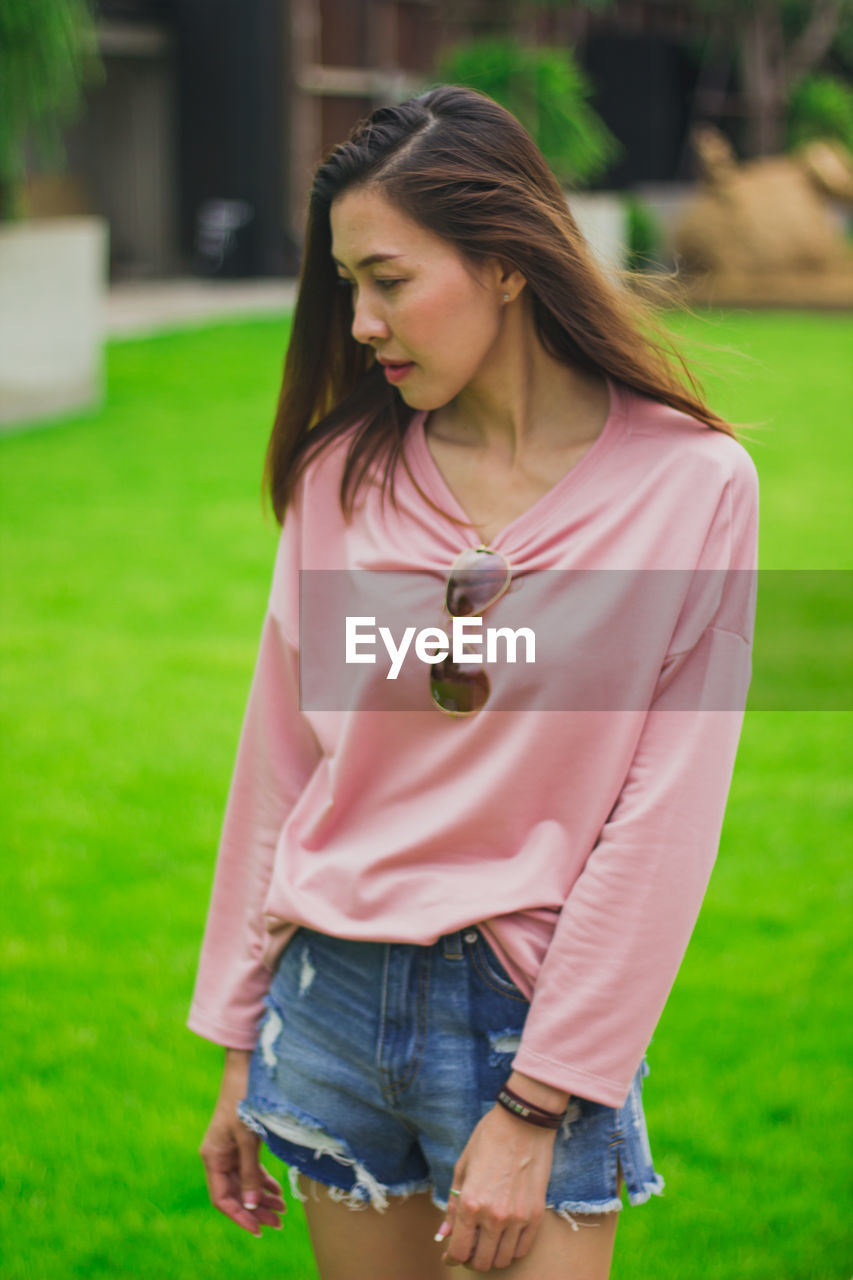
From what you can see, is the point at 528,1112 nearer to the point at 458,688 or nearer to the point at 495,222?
the point at 458,688

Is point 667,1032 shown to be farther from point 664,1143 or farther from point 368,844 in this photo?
point 368,844

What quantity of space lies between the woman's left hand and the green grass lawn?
0.97 metres

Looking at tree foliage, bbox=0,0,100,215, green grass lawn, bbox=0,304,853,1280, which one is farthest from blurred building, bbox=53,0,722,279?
green grass lawn, bbox=0,304,853,1280

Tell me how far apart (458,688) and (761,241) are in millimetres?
20284

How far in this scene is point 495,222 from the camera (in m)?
1.57

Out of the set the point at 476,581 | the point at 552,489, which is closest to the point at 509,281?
the point at 552,489

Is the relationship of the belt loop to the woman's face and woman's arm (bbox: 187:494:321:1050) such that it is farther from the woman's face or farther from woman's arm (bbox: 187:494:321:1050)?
the woman's face

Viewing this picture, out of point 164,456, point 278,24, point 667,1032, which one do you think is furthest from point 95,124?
point 667,1032

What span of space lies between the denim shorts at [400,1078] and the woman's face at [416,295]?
62cm

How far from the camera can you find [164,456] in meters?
10.1

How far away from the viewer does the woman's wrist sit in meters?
1.47

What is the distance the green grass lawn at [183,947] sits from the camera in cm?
284

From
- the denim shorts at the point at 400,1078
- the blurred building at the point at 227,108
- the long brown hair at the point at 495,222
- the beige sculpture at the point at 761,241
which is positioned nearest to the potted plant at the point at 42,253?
the blurred building at the point at 227,108

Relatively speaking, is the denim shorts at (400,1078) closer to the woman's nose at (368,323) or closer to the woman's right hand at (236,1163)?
the woman's right hand at (236,1163)
